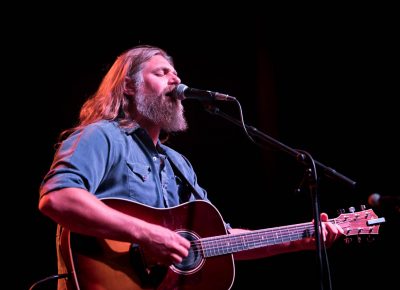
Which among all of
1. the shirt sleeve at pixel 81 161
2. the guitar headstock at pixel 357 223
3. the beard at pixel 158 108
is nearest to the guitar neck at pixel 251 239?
the guitar headstock at pixel 357 223

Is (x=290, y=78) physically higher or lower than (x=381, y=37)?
lower

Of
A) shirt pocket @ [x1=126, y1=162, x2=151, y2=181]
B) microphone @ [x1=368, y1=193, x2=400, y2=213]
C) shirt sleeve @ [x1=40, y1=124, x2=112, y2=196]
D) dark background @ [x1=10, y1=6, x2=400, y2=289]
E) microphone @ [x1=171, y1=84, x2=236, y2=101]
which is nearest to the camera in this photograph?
microphone @ [x1=368, y1=193, x2=400, y2=213]

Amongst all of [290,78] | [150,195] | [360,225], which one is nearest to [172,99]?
[150,195]

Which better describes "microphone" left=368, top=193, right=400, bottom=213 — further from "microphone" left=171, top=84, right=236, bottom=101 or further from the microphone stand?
"microphone" left=171, top=84, right=236, bottom=101

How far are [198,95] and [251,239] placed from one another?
3.09 feet

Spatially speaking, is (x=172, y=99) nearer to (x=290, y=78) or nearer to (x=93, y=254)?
(x=93, y=254)

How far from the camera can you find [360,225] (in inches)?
120

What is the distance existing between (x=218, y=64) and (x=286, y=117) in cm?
90

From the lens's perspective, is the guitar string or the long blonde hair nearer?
the guitar string

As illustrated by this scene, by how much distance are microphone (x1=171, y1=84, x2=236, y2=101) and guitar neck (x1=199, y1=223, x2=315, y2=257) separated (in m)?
0.80

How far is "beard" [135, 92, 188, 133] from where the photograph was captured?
119 inches

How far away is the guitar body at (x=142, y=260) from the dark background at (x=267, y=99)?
158 centimetres

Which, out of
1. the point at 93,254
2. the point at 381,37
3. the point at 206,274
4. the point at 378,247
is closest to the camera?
the point at 93,254

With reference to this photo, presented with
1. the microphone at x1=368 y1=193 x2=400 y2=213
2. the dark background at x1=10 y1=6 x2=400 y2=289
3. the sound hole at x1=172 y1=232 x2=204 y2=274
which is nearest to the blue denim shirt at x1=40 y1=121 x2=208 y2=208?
the sound hole at x1=172 y1=232 x2=204 y2=274
